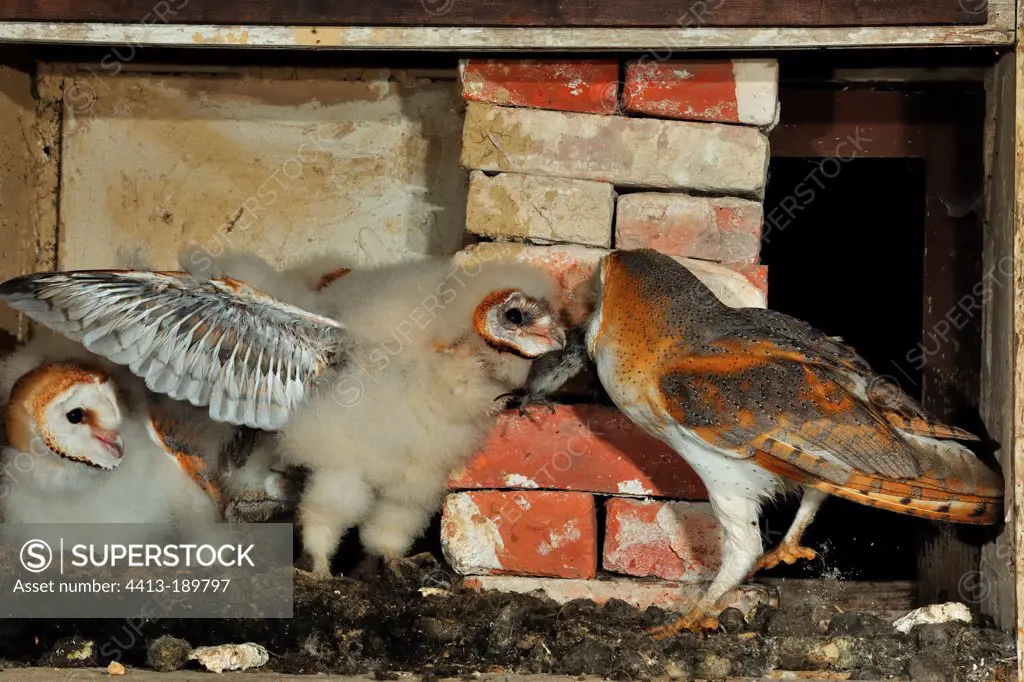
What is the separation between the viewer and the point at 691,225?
100 inches

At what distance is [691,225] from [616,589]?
3.02ft

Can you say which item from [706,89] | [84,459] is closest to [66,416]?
[84,459]

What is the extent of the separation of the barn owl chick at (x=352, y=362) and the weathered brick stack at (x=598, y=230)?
0.40ft

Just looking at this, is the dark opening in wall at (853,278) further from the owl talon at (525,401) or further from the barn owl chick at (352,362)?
the barn owl chick at (352,362)

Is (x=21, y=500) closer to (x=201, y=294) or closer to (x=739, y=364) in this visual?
(x=201, y=294)

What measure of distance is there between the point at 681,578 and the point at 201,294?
134 cm

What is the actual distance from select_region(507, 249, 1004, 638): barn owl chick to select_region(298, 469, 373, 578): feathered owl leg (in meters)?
0.67

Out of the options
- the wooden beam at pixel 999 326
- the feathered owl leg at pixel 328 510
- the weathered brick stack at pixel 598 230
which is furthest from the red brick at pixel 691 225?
the feathered owl leg at pixel 328 510

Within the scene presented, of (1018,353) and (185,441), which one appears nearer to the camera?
(1018,353)

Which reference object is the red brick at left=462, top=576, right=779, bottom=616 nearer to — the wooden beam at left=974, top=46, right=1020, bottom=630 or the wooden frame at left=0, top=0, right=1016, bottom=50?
the wooden beam at left=974, top=46, right=1020, bottom=630

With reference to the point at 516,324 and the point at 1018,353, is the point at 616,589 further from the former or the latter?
the point at 1018,353

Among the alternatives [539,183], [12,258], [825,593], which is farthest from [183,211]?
[825,593]

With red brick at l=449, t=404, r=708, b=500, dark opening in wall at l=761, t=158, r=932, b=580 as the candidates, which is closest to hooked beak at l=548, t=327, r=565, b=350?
red brick at l=449, t=404, r=708, b=500

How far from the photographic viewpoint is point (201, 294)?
2311mm
